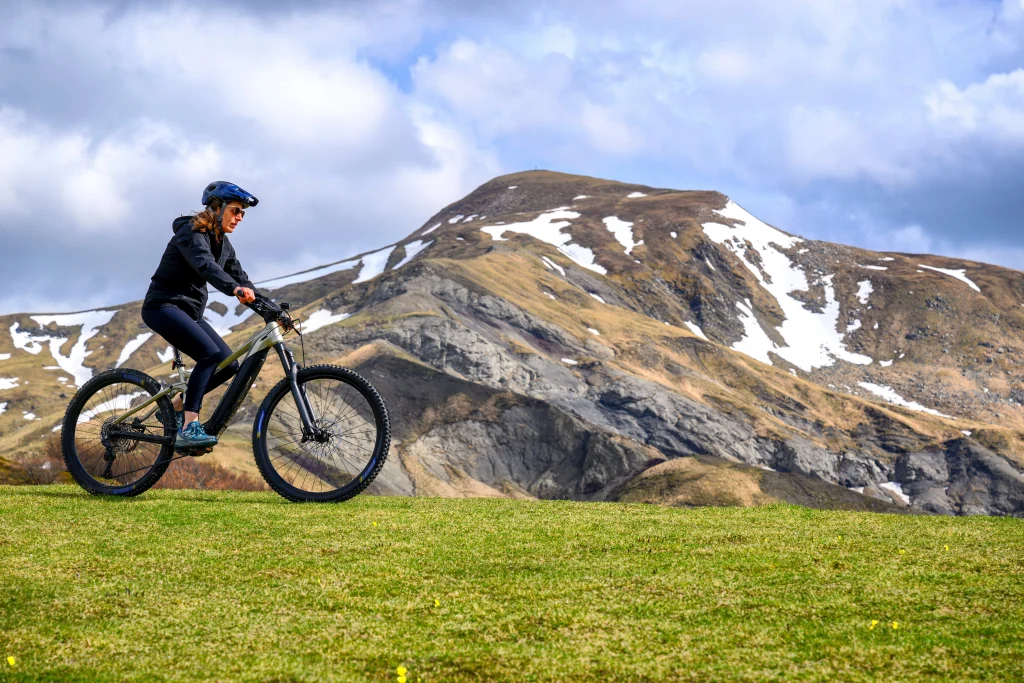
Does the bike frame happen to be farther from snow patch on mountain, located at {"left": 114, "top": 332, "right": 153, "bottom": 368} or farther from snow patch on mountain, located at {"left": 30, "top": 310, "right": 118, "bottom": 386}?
snow patch on mountain, located at {"left": 114, "top": 332, "right": 153, "bottom": 368}

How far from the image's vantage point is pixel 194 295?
11.3m

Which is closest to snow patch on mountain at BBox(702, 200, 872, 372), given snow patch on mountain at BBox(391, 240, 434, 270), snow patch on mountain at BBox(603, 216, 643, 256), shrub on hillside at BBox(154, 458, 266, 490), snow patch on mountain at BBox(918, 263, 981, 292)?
snow patch on mountain at BBox(603, 216, 643, 256)

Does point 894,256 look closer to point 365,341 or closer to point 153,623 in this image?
point 365,341

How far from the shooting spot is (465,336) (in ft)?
273

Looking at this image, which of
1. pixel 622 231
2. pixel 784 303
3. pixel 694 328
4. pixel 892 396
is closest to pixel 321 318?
pixel 694 328

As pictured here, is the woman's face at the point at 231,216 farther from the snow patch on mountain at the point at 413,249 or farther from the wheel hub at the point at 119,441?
the snow patch on mountain at the point at 413,249

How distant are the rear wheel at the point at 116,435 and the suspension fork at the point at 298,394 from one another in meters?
1.53

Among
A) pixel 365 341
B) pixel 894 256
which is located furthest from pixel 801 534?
pixel 894 256

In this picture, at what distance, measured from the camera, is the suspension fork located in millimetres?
10938

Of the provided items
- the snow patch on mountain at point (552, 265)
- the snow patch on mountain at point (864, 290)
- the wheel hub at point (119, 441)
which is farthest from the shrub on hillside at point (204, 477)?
the snow patch on mountain at point (864, 290)

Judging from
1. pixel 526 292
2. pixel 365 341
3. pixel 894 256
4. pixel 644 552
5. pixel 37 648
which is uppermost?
pixel 894 256

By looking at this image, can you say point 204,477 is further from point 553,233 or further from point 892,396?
point 892,396

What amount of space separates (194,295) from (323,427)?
7.44 ft

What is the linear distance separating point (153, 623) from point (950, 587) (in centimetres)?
588
